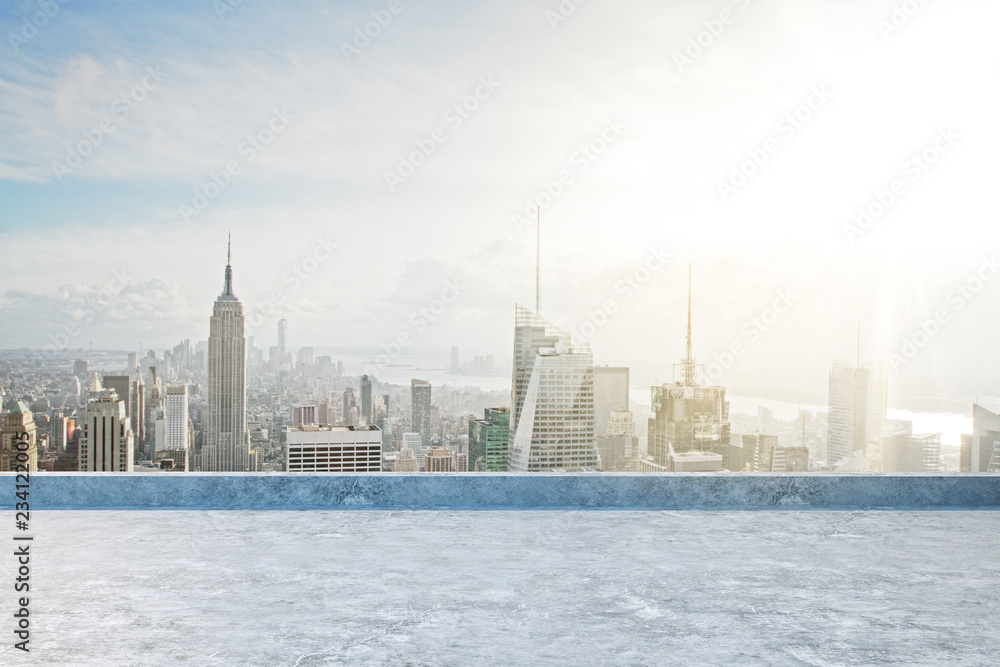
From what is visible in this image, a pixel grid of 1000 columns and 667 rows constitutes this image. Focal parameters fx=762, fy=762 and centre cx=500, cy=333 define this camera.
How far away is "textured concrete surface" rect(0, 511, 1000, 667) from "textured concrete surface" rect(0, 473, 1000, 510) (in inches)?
6.9

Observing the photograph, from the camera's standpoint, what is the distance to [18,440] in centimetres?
371

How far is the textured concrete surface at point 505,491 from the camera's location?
3.57 m

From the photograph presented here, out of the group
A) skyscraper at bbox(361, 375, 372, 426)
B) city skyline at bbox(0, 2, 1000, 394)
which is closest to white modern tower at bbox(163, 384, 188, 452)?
city skyline at bbox(0, 2, 1000, 394)

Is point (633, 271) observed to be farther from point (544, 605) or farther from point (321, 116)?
point (544, 605)

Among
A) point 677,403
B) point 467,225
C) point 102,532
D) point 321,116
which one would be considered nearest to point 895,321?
point 677,403

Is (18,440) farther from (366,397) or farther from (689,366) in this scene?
(689,366)

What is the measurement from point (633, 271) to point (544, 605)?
6773 mm

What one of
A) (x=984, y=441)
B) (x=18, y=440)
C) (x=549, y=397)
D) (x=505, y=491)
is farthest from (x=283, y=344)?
(x=984, y=441)

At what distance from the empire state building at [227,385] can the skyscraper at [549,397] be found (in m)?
2.68

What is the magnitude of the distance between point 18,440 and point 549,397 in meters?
6.13

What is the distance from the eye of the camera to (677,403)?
7496mm

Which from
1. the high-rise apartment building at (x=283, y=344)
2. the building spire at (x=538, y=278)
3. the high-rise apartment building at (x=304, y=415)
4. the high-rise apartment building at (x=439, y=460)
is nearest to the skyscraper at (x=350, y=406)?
the high-rise apartment building at (x=304, y=415)

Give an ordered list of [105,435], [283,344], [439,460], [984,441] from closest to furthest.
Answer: [984,441], [439,460], [105,435], [283,344]

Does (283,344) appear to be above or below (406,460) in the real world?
above
